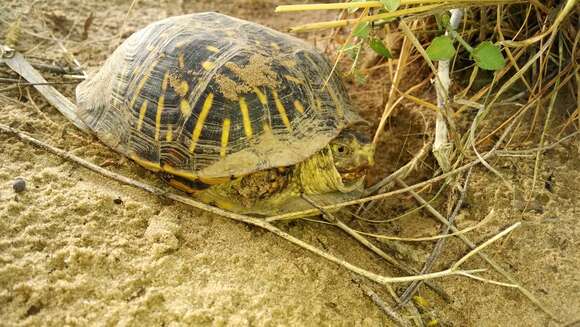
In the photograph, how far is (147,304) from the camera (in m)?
1.43

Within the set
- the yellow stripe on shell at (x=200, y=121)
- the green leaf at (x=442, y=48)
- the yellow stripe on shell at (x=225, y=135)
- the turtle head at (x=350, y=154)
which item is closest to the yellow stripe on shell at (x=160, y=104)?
the yellow stripe on shell at (x=200, y=121)

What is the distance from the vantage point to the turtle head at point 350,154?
1.97 metres

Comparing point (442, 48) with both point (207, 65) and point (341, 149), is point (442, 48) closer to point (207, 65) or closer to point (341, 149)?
point (341, 149)

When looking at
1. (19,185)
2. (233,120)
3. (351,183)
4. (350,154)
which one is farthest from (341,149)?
(19,185)

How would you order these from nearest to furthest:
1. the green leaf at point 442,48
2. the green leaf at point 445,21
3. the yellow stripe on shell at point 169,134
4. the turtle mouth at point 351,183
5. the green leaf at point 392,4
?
the green leaf at point 392,4 → the green leaf at point 442,48 → the green leaf at point 445,21 → the yellow stripe on shell at point 169,134 → the turtle mouth at point 351,183

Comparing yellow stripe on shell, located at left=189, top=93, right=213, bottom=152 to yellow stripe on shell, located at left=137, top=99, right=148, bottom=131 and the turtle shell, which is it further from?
yellow stripe on shell, located at left=137, top=99, right=148, bottom=131

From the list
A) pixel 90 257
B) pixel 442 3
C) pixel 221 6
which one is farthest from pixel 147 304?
pixel 221 6

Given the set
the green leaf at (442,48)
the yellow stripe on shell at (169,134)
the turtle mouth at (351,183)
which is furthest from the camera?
the turtle mouth at (351,183)

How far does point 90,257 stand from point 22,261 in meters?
0.20

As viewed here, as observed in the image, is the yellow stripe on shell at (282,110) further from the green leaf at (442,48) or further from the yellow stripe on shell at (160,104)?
the green leaf at (442,48)

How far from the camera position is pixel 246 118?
183cm

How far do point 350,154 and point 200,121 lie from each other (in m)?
0.67

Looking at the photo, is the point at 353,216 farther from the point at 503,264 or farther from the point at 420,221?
the point at 503,264

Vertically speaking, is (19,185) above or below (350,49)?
below
